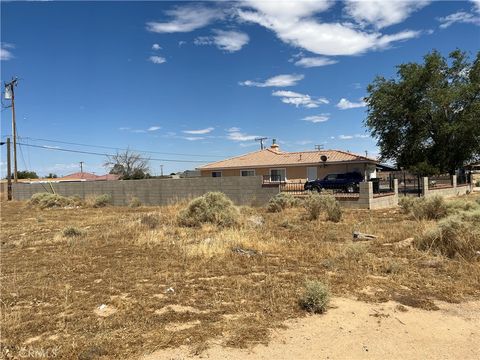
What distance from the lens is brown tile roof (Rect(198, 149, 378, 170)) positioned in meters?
33.9

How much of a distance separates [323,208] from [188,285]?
991 cm

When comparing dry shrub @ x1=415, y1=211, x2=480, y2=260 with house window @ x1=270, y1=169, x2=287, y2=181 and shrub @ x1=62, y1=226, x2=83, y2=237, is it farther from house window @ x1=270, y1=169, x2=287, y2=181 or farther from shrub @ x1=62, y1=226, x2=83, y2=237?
house window @ x1=270, y1=169, x2=287, y2=181

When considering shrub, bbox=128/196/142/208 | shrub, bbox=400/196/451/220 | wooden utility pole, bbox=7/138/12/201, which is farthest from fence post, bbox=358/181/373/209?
wooden utility pole, bbox=7/138/12/201

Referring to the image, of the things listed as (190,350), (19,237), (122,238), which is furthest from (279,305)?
(19,237)

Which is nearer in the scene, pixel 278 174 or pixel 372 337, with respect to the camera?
pixel 372 337

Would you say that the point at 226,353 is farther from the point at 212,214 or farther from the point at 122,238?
the point at 212,214

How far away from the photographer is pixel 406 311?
5.20 meters

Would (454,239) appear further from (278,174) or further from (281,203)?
(278,174)

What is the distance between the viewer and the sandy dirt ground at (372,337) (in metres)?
4.05

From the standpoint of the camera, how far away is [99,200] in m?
27.7

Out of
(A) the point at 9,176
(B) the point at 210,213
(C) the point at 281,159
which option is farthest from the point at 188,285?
(A) the point at 9,176

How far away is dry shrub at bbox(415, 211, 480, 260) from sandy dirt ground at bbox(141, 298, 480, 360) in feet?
8.75

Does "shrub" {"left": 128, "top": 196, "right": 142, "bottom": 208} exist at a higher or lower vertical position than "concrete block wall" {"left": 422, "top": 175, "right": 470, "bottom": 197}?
lower

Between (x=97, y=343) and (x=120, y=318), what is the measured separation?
0.72 meters
